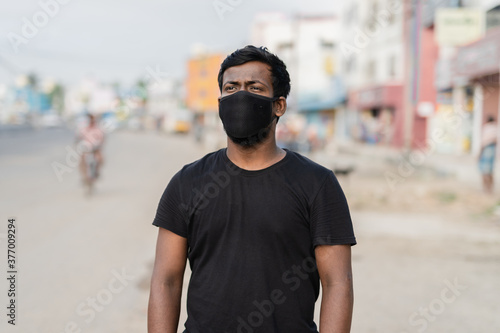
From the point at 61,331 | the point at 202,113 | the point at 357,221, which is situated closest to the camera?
the point at 61,331

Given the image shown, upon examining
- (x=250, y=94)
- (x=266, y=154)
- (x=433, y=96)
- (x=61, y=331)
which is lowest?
(x=61, y=331)

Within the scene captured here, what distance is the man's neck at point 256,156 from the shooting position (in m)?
2.05

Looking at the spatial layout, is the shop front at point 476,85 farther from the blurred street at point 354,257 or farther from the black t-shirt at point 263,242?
the black t-shirt at point 263,242

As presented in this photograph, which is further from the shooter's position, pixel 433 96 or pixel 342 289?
pixel 433 96

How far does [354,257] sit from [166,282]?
17.4 feet

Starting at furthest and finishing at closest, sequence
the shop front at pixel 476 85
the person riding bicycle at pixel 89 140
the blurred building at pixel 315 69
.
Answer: the blurred building at pixel 315 69
the shop front at pixel 476 85
the person riding bicycle at pixel 89 140

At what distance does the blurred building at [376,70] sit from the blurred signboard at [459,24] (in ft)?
42.4

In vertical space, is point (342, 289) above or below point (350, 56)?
below

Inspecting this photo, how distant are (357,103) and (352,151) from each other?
9.20m

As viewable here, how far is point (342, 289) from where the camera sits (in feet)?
6.55

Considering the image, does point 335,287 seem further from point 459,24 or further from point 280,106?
point 459,24

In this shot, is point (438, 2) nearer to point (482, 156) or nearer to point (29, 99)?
point (482, 156)

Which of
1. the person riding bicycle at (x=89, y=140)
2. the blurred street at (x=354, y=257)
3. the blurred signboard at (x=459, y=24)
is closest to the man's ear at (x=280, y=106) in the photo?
the blurred street at (x=354, y=257)

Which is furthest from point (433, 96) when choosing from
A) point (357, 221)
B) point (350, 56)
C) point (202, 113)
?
point (202, 113)
